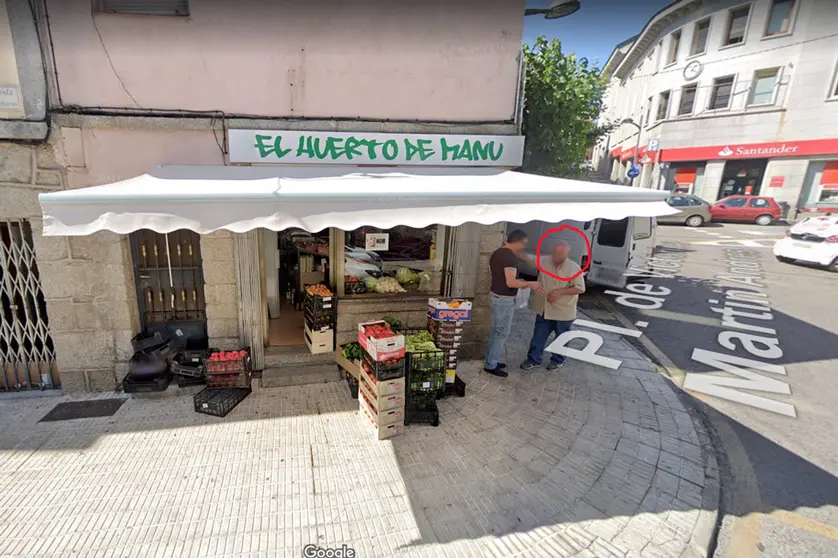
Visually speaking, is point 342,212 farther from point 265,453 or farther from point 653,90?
point 653,90

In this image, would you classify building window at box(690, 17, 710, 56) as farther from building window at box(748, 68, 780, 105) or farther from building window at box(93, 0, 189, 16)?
building window at box(93, 0, 189, 16)

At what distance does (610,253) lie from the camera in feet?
33.4

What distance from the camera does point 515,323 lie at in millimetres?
8297

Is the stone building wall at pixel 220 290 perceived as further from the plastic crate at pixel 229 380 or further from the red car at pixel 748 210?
the red car at pixel 748 210

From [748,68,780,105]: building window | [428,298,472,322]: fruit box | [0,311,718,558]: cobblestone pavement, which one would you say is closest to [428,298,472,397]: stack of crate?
[428,298,472,322]: fruit box

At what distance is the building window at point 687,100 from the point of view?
2777 cm

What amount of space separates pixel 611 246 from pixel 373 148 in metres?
7.42

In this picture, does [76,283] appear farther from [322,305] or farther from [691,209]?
[691,209]

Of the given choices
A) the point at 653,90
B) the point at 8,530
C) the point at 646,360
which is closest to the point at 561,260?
the point at 646,360

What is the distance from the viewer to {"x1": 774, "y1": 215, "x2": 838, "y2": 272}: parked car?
40.8 ft

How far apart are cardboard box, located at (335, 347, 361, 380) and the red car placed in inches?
937

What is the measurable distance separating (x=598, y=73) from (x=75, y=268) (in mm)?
11533

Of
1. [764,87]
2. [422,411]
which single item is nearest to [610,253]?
[422,411]

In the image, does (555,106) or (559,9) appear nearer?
(559,9)
